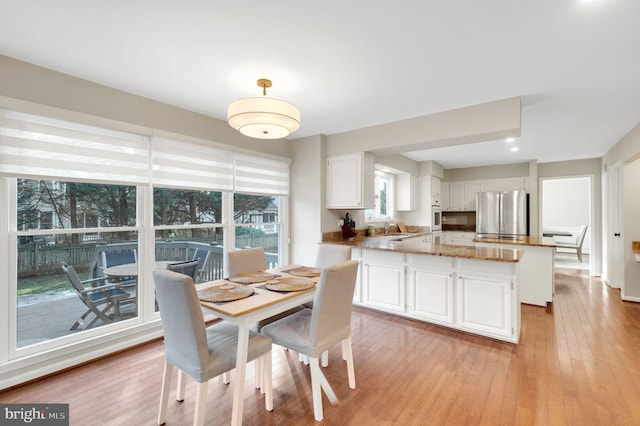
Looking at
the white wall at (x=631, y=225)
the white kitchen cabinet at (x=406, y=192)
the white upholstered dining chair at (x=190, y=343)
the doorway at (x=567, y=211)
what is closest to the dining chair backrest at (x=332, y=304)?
the white upholstered dining chair at (x=190, y=343)

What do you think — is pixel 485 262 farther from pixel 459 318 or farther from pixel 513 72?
pixel 513 72

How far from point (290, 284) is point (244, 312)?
1.99ft

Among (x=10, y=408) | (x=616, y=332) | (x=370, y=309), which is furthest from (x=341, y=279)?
(x=616, y=332)

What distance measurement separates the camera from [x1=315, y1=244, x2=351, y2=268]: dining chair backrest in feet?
9.79

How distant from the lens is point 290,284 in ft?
7.49

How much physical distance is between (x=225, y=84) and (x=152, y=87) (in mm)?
697

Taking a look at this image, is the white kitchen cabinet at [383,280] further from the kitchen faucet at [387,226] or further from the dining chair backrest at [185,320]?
the dining chair backrest at [185,320]

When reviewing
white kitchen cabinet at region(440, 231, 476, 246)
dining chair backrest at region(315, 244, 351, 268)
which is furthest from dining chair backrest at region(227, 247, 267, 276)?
white kitchen cabinet at region(440, 231, 476, 246)

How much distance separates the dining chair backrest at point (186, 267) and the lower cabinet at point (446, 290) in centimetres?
206

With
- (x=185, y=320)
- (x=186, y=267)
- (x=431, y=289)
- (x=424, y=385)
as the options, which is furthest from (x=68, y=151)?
(x=431, y=289)

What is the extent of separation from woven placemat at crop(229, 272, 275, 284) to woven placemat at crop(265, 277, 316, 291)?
13 cm

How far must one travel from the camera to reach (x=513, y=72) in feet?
7.72

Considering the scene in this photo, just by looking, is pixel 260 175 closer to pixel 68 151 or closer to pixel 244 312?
pixel 68 151

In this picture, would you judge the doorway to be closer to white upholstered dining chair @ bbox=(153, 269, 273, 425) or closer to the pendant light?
the pendant light
